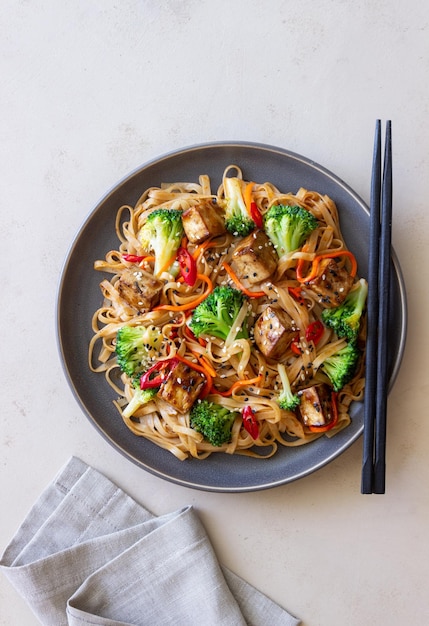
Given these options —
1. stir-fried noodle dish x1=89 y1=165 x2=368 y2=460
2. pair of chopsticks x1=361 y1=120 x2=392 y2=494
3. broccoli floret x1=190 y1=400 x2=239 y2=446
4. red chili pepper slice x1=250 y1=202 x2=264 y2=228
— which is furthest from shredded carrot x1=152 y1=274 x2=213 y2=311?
pair of chopsticks x1=361 y1=120 x2=392 y2=494

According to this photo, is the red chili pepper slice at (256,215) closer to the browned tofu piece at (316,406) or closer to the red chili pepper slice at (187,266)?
the red chili pepper slice at (187,266)

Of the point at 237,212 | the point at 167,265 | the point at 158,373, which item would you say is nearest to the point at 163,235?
the point at 167,265

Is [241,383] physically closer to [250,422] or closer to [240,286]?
[250,422]

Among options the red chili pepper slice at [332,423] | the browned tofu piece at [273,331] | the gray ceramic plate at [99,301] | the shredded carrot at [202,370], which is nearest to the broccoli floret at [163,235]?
the gray ceramic plate at [99,301]

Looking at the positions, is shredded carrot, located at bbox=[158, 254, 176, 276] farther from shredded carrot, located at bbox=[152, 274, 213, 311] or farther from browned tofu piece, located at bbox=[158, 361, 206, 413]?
browned tofu piece, located at bbox=[158, 361, 206, 413]

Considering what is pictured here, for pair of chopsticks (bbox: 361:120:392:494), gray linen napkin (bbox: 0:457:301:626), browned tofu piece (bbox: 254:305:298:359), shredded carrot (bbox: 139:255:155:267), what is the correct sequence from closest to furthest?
pair of chopsticks (bbox: 361:120:392:494)
browned tofu piece (bbox: 254:305:298:359)
shredded carrot (bbox: 139:255:155:267)
gray linen napkin (bbox: 0:457:301:626)
